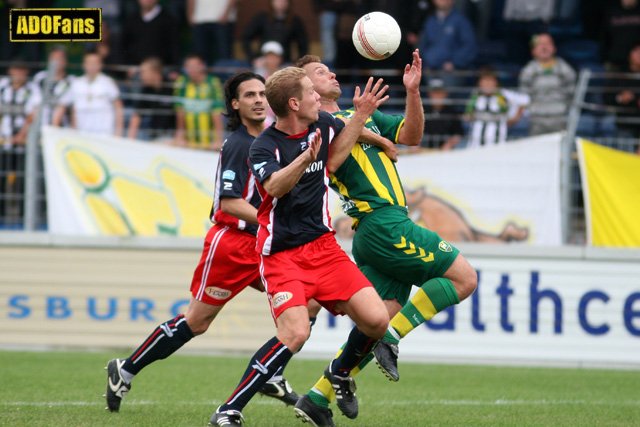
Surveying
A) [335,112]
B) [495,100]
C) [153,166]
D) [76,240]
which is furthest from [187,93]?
[335,112]

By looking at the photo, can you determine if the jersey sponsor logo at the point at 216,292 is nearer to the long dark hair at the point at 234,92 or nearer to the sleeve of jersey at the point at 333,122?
the long dark hair at the point at 234,92

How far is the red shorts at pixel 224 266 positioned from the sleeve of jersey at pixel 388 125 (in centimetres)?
120

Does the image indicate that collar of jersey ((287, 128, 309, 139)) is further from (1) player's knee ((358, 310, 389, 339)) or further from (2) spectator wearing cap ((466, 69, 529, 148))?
(2) spectator wearing cap ((466, 69, 529, 148))

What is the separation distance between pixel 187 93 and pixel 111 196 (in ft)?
5.68

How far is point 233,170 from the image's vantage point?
24.9 ft

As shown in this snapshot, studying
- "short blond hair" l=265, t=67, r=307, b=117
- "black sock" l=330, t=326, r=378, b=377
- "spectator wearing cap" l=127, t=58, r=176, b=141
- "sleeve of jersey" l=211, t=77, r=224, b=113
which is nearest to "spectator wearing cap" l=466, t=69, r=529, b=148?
"sleeve of jersey" l=211, t=77, r=224, b=113

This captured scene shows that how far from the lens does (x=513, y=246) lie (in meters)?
11.8

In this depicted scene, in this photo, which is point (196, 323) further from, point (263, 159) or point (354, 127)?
point (354, 127)

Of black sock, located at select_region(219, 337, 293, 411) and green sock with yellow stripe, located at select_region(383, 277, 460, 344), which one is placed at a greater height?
green sock with yellow stripe, located at select_region(383, 277, 460, 344)

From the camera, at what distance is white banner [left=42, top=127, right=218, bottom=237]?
40.8 feet

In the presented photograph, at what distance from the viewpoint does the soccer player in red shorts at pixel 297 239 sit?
6422 millimetres

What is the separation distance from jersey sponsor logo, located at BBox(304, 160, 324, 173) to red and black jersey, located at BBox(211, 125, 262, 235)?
3.29 feet

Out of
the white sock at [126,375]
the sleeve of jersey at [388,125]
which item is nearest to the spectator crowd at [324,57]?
the sleeve of jersey at [388,125]

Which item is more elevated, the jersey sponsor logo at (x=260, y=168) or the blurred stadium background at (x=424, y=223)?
the jersey sponsor logo at (x=260, y=168)
